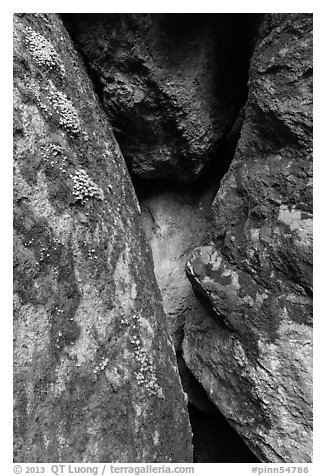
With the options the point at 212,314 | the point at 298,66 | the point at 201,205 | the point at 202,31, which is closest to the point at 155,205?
the point at 201,205

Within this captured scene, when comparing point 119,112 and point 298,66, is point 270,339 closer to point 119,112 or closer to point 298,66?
point 298,66

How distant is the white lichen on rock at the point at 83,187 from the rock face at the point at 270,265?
480 mm

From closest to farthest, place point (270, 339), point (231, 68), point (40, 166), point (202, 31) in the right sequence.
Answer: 1. point (40, 166)
2. point (270, 339)
3. point (202, 31)
4. point (231, 68)

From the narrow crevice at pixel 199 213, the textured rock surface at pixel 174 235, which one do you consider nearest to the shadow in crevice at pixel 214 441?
the narrow crevice at pixel 199 213

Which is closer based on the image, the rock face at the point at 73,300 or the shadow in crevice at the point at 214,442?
the rock face at the point at 73,300

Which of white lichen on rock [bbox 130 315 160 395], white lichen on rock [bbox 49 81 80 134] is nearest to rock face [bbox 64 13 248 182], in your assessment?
white lichen on rock [bbox 49 81 80 134]

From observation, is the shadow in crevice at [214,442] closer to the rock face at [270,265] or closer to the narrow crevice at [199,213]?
the narrow crevice at [199,213]

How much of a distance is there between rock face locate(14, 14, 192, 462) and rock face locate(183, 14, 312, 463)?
238 mm

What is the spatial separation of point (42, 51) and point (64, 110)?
0.20 meters

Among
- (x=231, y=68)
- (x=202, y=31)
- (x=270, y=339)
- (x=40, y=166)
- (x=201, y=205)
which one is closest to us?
(x=40, y=166)

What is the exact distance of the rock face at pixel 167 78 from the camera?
1.43m

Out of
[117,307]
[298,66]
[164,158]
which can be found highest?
[298,66]

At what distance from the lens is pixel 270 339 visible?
1298 millimetres

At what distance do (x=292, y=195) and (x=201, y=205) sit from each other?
662 millimetres
